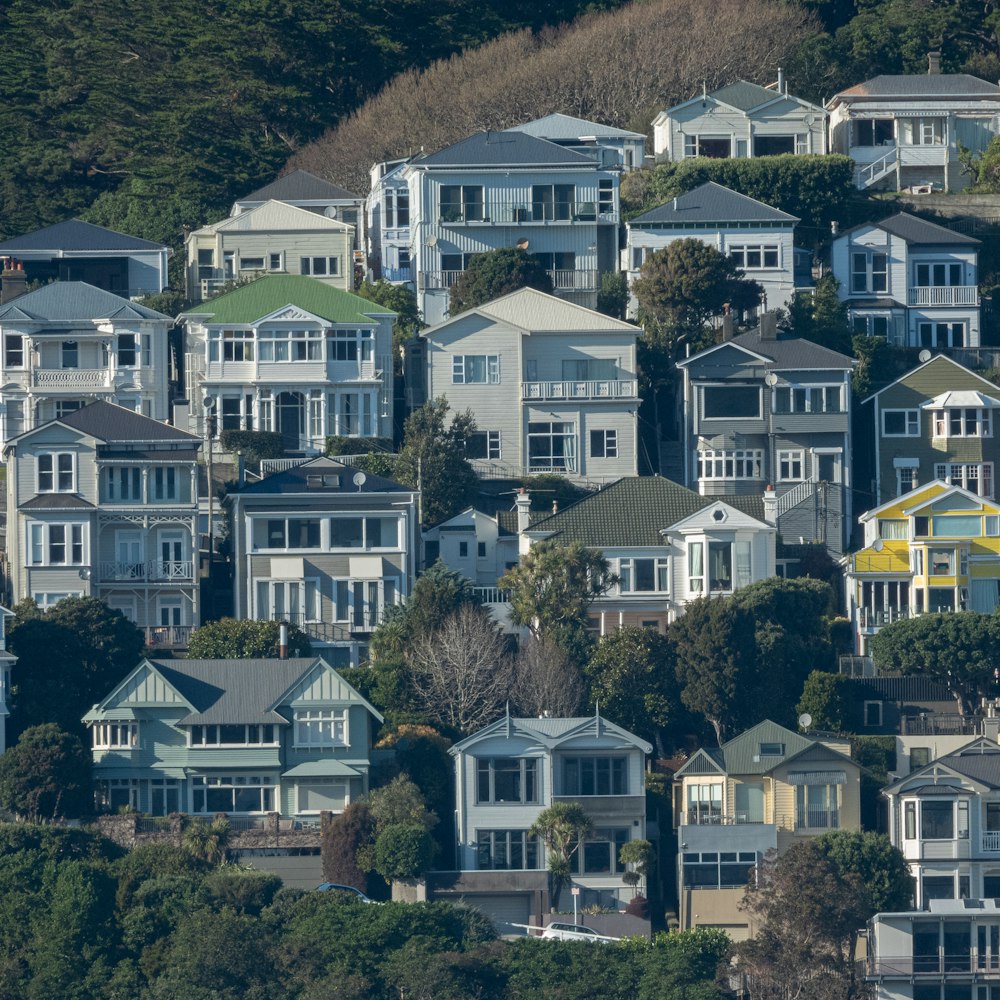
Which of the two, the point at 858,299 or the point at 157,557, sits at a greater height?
the point at 858,299

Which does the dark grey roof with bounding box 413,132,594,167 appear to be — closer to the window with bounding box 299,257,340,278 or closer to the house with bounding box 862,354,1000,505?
the window with bounding box 299,257,340,278

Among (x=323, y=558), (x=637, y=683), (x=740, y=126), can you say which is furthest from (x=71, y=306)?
(x=637, y=683)

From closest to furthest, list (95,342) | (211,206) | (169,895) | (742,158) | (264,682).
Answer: (169,895) < (264,682) < (95,342) < (742,158) < (211,206)

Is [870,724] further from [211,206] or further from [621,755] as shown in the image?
[211,206]

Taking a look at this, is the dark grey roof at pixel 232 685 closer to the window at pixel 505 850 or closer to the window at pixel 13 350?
the window at pixel 505 850

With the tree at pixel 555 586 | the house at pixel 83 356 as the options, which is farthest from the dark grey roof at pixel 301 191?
the tree at pixel 555 586

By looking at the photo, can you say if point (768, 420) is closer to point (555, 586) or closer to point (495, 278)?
point (495, 278)

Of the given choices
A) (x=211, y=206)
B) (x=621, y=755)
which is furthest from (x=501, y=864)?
(x=211, y=206)
